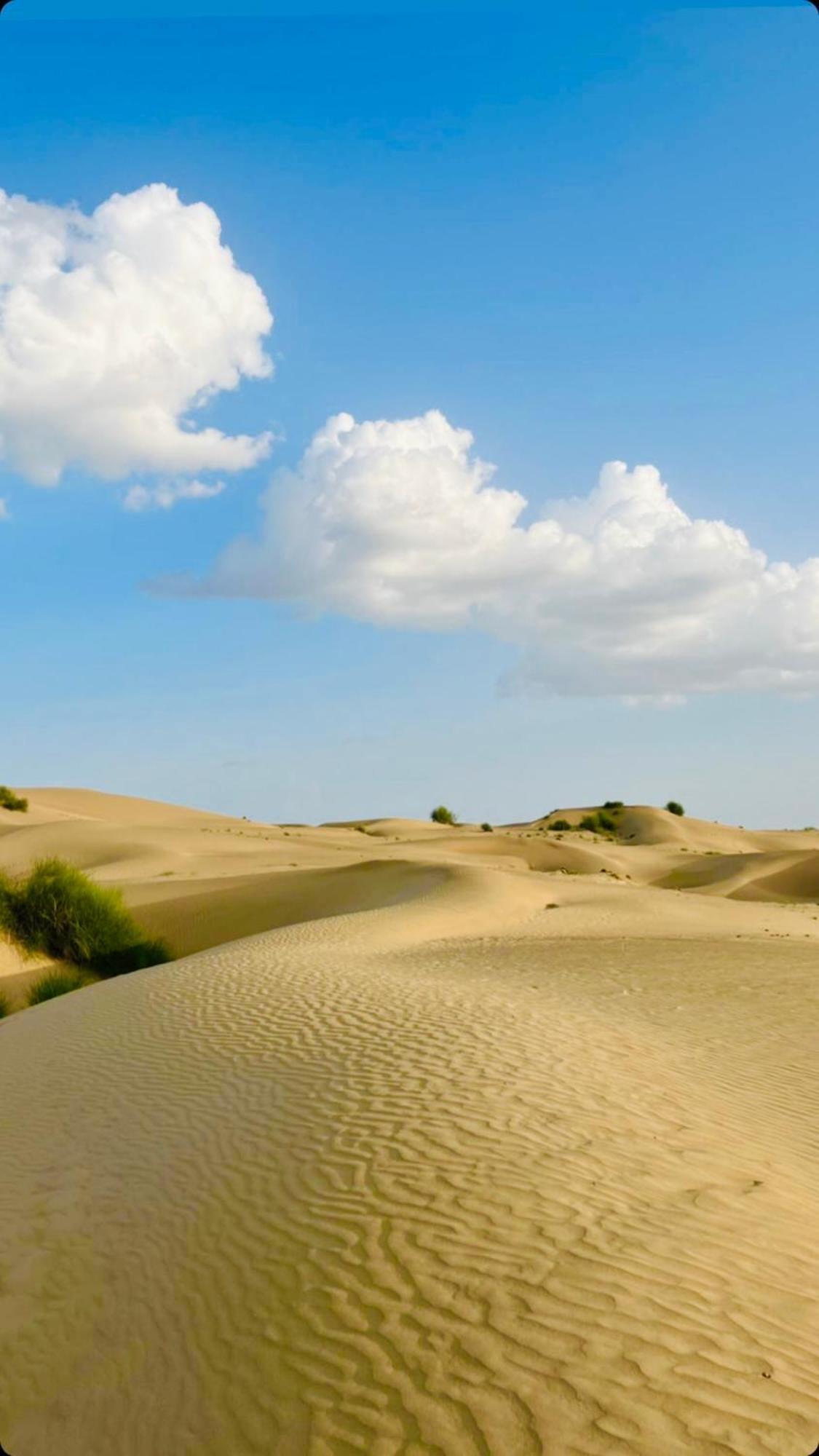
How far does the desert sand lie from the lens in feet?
12.9

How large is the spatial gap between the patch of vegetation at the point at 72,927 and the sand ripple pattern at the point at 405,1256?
12047mm

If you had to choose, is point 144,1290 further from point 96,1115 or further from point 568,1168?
point 96,1115

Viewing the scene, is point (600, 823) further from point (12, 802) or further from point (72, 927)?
point (72, 927)

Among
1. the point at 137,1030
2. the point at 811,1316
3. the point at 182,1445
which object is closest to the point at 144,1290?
the point at 182,1445

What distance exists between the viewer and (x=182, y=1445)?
155 inches

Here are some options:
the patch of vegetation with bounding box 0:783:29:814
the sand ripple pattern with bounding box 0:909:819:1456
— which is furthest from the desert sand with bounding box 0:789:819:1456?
the patch of vegetation with bounding box 0:783:29:814

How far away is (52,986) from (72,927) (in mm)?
3305

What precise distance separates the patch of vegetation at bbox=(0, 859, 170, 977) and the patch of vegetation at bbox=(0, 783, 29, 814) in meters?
25.3

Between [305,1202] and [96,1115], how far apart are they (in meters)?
3.00

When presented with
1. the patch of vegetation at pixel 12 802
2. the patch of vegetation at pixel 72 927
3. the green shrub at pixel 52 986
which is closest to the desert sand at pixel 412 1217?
the green shrub at pixel 52 986

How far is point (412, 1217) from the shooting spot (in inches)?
204

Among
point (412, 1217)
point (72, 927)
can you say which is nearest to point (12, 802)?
point (72, 927)

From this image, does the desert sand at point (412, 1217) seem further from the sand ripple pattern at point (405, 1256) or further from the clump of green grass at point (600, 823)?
the clump of green grass at point (600, 823)

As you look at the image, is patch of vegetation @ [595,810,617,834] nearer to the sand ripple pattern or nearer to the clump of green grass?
the clump of green grass
